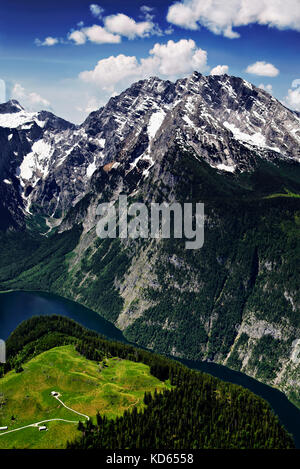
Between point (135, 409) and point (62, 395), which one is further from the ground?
point (62, 395)

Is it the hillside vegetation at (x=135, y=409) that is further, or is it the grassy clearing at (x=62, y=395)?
the hillside vegetation at (x=135, y=409)

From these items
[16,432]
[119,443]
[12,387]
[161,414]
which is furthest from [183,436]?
[12,387]

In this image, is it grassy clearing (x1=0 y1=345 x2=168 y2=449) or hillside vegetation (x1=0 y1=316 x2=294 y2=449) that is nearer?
grassy clearing (x1=0 y1=345 x2=168 y2=449)

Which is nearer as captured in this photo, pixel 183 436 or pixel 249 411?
pixel 183 436

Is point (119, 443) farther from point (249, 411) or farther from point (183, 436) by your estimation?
point (249, 411)

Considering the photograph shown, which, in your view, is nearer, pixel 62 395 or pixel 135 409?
pixel 135 409
